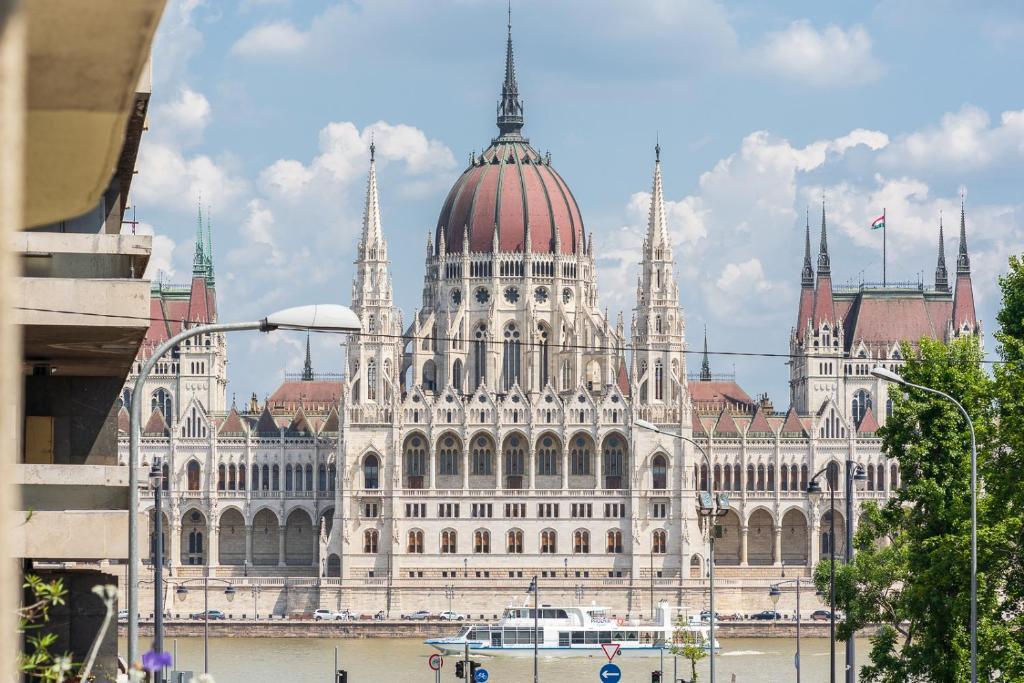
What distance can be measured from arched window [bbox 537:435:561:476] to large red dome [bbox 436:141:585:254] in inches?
659

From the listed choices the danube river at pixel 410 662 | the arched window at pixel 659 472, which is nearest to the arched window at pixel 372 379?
the arched window at pixel 659 472

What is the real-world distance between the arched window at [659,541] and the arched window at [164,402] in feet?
131

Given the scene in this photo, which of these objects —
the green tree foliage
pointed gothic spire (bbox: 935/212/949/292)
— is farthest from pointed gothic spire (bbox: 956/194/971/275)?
the green tree foliage

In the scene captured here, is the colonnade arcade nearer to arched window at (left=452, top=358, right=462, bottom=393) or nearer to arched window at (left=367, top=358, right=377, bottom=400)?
arched window at (left=367, top=358, right=377, bottom=400)

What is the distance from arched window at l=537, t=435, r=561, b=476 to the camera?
142375 mm

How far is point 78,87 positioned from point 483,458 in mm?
135267

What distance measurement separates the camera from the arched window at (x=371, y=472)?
460ft

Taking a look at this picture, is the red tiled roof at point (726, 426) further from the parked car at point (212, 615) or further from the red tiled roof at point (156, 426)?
the red tiled roof at point (156, 426)

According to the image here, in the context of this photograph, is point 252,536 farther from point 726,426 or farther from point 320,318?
point 320,318

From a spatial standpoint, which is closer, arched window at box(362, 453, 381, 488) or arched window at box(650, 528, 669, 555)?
arched window at box(650, 528, 669, 555)

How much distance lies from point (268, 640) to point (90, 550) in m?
103

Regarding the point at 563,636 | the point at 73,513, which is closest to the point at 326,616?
the point at 563,636

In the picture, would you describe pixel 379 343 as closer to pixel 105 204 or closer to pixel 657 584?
pixel 657 584

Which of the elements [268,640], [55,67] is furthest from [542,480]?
[55,67]
